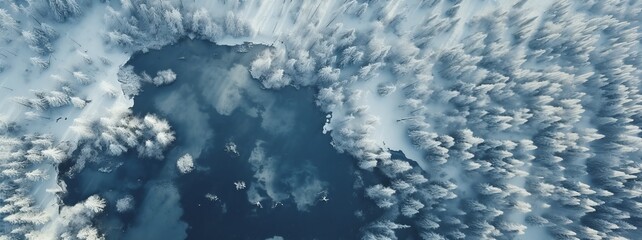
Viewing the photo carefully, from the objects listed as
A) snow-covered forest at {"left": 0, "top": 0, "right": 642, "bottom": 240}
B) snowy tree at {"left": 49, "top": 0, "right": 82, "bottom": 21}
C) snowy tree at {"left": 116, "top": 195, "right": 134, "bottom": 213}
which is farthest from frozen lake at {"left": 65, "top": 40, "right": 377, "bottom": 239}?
snowy tree at {"left": 49, "top": 0, "right": 82, "bottom": 21}

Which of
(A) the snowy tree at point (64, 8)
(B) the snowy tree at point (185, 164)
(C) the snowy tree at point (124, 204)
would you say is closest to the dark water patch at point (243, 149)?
(B) the snowy tree at point (185, 164)

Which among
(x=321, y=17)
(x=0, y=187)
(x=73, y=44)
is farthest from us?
(x=321, y=17)

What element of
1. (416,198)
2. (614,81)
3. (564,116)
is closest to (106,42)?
(416,198)

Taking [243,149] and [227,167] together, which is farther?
[243,149]

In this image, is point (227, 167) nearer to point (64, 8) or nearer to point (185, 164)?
point (185, 164)

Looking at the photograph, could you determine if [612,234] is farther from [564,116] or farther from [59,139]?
[59,139]

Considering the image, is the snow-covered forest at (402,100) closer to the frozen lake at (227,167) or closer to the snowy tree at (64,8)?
the snowy tree at (64,8)

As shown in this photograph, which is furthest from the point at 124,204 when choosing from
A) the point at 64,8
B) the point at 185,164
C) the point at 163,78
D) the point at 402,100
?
the point at 402,100

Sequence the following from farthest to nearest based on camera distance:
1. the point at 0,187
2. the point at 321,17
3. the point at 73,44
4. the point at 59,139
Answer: the point at 321,17 → the point at 73,44 → the point at 59,139 → the point at 0,187
